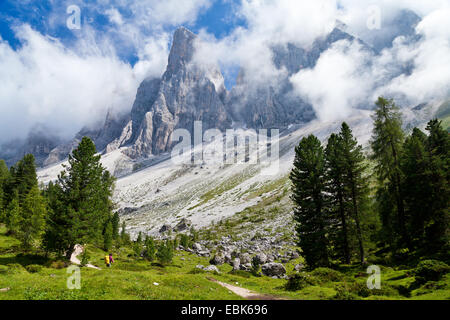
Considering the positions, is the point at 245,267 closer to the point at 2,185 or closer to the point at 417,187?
the point at 417,187

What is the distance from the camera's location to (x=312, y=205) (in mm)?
30562

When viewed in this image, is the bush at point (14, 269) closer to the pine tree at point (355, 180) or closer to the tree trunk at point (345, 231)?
the tree trunk at point (345, 231)

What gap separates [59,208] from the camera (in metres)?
29.8

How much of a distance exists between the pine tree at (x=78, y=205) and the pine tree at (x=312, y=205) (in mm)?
25457

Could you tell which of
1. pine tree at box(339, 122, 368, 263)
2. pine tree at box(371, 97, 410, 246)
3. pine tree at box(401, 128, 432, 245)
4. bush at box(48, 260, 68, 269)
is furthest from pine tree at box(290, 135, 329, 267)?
bush at box(48, 260, 68, 269)

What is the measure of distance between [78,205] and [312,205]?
94.6ft

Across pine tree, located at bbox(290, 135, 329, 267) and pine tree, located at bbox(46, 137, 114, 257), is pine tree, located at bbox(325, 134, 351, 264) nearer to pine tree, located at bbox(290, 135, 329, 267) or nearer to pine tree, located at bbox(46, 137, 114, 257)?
pine tree, located at bbox(290, 135, 329, 267)

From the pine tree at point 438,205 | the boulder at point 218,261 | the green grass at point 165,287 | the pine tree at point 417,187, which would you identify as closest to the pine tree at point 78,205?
the green grass at point 165,287

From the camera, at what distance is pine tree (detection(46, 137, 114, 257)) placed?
28.7 meters

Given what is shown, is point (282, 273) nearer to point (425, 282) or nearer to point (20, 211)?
point (425, 282)

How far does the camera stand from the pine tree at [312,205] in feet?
97.5

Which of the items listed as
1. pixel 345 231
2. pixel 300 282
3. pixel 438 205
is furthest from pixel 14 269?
pixel 438 205
